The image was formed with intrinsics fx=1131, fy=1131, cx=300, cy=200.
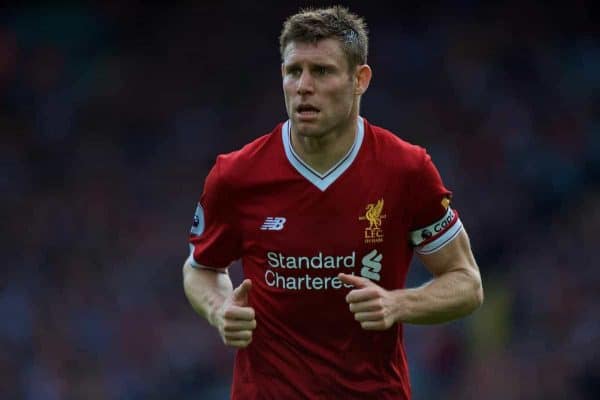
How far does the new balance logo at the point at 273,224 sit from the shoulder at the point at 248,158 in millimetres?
214

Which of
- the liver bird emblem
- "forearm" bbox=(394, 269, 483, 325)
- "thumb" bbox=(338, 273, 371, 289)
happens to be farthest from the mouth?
"forearm" bbox=(394, 269, 483, 325)

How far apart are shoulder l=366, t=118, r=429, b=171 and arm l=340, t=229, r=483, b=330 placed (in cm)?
35

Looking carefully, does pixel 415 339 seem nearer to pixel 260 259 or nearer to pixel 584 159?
pixel 584 159

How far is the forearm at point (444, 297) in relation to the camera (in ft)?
14.1

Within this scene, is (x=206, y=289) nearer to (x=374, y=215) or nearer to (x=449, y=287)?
(x=374, y=215)

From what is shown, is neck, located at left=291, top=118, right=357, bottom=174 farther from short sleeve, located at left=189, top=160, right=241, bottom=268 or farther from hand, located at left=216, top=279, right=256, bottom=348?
hand, located at left=216, top=279, right=256, bottom=348

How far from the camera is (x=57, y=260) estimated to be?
1156 centimetres

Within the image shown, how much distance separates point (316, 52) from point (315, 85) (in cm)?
13

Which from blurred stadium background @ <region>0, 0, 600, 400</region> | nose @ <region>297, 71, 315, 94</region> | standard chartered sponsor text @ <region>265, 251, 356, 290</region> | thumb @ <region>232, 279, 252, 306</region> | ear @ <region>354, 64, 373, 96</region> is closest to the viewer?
thumb @ <region>232, 279, 252, 306</region>

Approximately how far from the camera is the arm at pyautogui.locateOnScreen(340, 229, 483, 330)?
409cm

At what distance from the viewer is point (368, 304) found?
3994 mm

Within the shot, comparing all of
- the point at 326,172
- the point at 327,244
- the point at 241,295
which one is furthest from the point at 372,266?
the point at 241,295

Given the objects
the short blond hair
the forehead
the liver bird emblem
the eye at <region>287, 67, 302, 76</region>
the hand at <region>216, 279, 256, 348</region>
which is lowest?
the hand at <region>216, 279, 256, 348</region>

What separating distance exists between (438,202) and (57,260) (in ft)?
25.4
